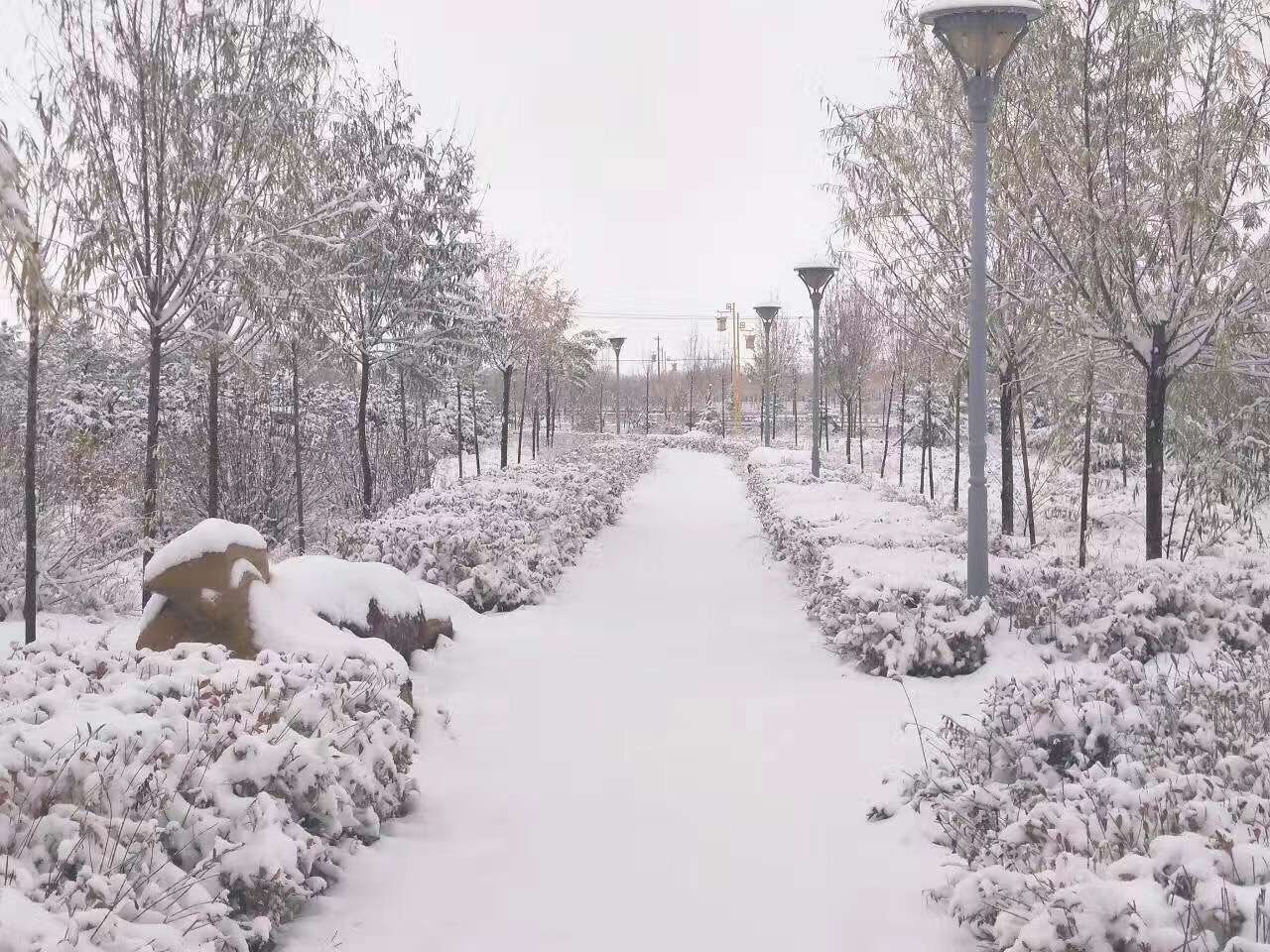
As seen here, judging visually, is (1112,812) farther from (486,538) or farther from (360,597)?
(486,538)

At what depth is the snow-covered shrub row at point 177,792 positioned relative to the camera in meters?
2.44

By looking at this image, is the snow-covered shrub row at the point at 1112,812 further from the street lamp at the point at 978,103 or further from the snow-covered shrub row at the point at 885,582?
the street lamp at the point at 978,103

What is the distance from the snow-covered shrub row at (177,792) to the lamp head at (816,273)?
43.8ft

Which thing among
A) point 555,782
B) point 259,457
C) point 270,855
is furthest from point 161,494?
point 270,855

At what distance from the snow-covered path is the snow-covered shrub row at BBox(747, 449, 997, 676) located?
25cm

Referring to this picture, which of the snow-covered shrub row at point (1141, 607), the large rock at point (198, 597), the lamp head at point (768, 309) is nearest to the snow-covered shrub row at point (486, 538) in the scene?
the large rock at point (198, 597)

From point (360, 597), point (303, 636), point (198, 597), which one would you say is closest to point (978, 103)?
point (360, 597)

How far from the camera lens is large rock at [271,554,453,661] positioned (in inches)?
230

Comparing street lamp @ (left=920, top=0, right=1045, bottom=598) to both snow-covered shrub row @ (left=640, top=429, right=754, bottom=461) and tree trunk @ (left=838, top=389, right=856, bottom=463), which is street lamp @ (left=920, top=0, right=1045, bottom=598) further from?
snow-covered shrub row @ (left=640, top=429, right=754, bottom=461)

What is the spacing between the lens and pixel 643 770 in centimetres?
460

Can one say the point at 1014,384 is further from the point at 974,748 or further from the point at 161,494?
the point at 161,494

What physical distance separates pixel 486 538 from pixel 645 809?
16.3 ft

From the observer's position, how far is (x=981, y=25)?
6453mm

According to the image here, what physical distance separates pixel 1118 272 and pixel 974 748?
513 cm
